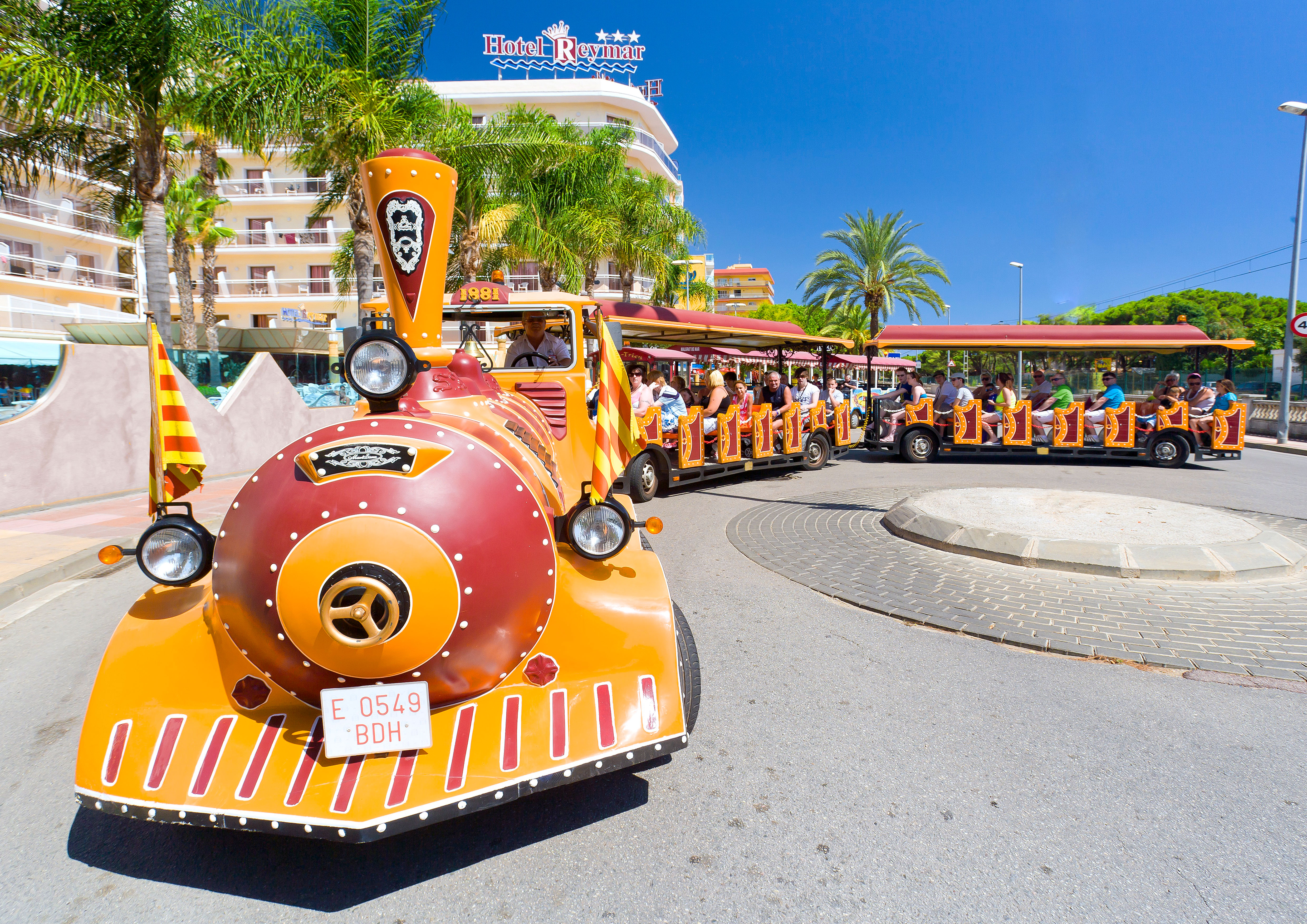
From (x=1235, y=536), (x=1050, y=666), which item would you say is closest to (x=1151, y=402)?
(x=1235, y=536)

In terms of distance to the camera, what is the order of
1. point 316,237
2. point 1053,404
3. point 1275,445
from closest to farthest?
point 1053,404, point 1275,445, point 316,237

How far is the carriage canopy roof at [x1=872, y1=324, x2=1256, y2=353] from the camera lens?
44.3ft

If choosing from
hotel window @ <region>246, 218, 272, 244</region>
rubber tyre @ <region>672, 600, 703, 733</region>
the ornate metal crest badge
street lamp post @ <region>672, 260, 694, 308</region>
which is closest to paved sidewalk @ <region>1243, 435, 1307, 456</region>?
rubber tyre @ <region>672, 600, 703, 733</region>

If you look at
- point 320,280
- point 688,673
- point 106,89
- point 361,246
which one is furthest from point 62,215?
A: point 688,673

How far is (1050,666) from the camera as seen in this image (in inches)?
164

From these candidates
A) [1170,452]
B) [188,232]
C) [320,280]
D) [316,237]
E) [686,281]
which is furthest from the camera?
[320,280]

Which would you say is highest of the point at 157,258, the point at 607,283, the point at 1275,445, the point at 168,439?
the point at 607,283

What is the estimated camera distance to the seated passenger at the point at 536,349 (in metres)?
5.57

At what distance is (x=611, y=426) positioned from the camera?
3279 millimetres

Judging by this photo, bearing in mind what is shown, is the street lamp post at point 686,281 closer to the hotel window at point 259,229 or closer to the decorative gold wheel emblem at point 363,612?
the hotel window at point 259,229

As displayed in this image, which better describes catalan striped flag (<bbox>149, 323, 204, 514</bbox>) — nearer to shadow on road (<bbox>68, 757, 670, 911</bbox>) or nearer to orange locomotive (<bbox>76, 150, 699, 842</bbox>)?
orange locomotive (<bbox>76, 150, 699, 842</bbox>)

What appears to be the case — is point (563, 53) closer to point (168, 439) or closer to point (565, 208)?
point (565, 208)

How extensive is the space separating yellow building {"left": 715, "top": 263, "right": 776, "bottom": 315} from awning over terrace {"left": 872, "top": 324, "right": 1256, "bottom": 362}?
3667 inches

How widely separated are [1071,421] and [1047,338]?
1.78 meters
